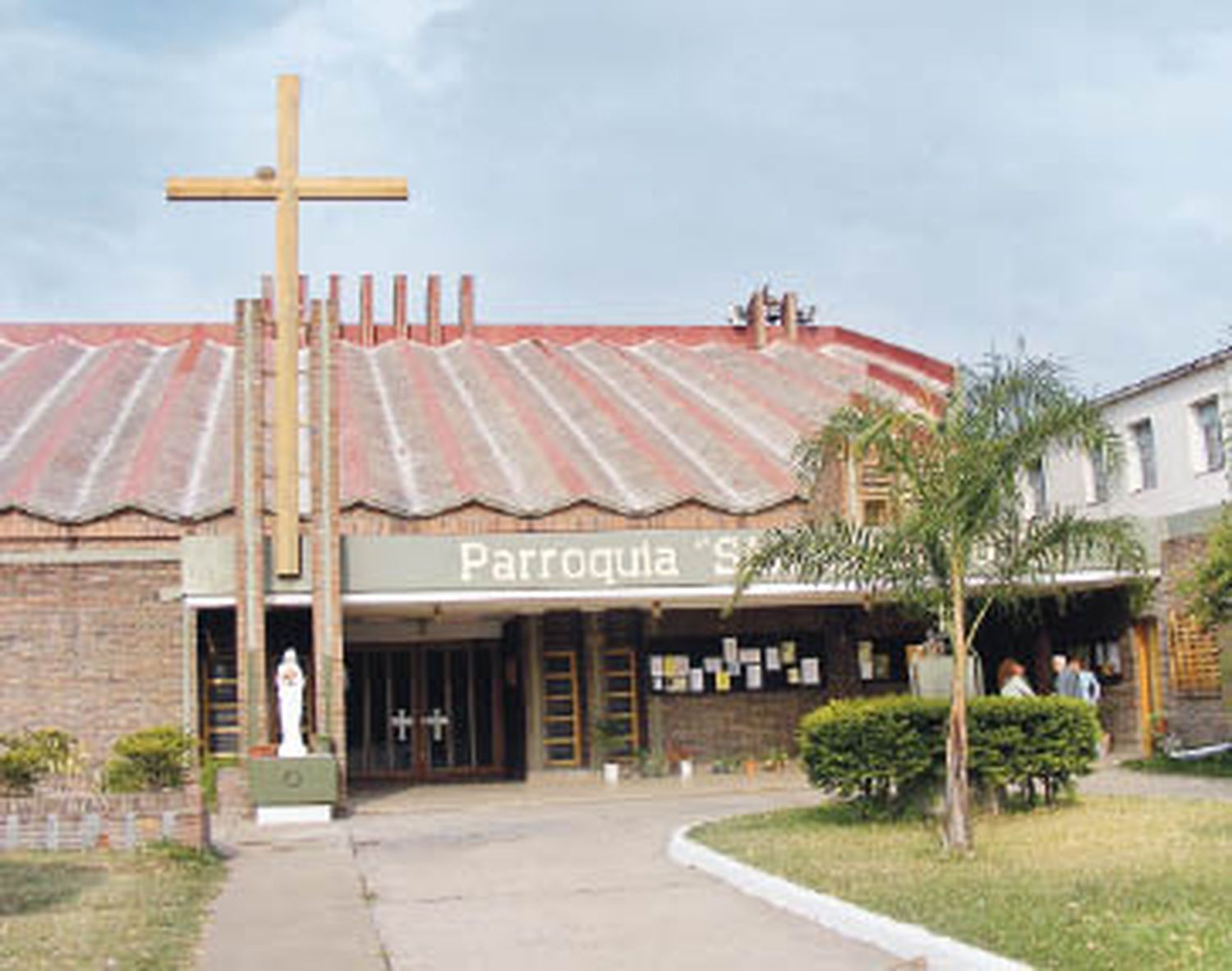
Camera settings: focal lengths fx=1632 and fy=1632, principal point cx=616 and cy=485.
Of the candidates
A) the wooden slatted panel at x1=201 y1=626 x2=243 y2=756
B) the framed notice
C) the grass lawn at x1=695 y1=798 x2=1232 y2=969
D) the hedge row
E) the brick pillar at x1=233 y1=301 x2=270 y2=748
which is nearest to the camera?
the grass lawn at x1=695 y1=798 x2=1232 y2=969

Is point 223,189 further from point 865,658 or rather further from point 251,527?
point 865,658

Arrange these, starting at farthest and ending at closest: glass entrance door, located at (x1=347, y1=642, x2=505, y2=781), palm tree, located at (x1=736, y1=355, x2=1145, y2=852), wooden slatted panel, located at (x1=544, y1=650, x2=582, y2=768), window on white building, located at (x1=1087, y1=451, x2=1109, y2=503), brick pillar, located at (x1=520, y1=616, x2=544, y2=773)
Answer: glass entrance door, located at (x1=347, y1=642, x2=505, y2=781)
window on white building, located at (x1=1087, y1=451, x2=1109, y2=503)
wooden slatted panel, located at (x1=544, y1=650, x2=582, y2=768)
brick pillar, located at (x1=520, y1=616, x2=544, y2=773)
palm tree, located at (x1=736, y1=355, x2=1145, y2=852)

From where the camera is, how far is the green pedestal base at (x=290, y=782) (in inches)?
739

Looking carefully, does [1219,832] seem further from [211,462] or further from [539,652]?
[211,462]

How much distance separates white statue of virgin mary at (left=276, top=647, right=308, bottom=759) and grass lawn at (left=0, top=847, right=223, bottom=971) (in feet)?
15.7

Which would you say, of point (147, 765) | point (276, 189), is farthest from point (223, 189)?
point (147, 765)

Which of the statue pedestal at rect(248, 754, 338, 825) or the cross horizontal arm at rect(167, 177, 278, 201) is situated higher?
the cross horizontal arm at rect(167, 177, 278, 201)

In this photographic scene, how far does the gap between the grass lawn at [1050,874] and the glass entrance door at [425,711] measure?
10752 mm

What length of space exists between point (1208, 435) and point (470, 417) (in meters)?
12.1

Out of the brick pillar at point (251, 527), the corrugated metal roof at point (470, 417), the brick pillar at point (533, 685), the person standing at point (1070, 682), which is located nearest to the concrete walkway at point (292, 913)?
the brick pillar at point (251, 527)

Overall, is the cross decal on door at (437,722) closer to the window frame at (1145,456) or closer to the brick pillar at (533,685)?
the brick pillar at (533,685)

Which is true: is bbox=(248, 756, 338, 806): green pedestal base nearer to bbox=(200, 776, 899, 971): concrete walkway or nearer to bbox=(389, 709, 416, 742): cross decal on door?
bbox=(200, 776, 899, 971): concrete walkway

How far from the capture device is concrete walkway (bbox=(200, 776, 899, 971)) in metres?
9.53

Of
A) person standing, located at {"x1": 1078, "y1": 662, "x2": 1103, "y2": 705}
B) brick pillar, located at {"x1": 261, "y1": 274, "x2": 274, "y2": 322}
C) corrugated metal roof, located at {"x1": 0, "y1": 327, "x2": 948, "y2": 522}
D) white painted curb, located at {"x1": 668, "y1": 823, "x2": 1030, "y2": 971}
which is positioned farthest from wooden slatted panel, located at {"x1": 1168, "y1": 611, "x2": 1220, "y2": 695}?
brick pillar, located at {"x1": 261, "y1": 274, "x2": 274, "y2": 322}
